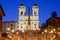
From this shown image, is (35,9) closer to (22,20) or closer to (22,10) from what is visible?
(22,10)

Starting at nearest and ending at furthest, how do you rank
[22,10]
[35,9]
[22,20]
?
[22,10] → [22,20] → [35,9]

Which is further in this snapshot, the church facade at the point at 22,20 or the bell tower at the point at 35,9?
the bell tower at the point at 35,9

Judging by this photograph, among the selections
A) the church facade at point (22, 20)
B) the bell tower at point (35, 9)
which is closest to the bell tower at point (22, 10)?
the church facade at point (22, 20)

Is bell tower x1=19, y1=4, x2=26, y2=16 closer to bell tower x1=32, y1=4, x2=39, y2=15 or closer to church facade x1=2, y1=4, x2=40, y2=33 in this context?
church facade x1=2, y1=4, x2=40, y2=33

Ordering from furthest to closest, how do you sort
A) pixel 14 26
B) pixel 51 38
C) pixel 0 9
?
pixel 14 26 → pixel 51 38 → pixel 0 9

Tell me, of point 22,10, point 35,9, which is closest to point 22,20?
point 22,10

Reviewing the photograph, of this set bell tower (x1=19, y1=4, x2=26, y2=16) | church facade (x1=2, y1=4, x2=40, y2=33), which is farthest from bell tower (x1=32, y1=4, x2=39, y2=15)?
bell tower (x1=19, y1=4, x2=26, y2=16)

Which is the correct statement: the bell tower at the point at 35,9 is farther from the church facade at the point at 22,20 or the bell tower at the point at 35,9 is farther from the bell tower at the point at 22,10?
the bell tower at the point at 22,10

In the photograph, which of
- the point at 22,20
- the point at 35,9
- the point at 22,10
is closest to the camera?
the point at 22,10

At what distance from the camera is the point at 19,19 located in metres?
118

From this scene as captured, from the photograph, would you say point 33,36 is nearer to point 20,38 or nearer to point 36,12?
point 20,38

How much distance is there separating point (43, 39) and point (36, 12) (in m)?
76.0

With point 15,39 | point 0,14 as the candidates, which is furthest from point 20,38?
point 0,14

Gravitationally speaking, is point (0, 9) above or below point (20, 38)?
above
